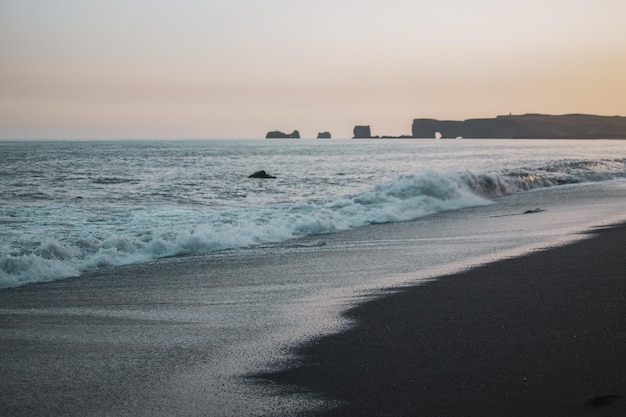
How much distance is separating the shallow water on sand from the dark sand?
1.09 ft

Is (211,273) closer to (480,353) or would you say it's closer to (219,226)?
(219,226)

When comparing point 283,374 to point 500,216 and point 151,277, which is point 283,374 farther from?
point 500,216

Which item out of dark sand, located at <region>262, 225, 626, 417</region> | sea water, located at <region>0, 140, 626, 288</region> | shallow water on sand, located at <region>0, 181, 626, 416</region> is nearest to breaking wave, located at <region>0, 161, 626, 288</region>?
sea water, located at <region>0, 140, 626, 288</region>

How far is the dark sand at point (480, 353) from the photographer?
12.2ft

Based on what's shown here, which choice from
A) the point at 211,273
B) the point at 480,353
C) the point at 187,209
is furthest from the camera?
the point at 187,209

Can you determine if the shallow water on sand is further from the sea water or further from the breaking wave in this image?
the sea water

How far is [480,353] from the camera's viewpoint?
459 cm

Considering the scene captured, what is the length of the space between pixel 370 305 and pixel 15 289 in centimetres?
446

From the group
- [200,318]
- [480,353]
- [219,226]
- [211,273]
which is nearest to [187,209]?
[219,226]

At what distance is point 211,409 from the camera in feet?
12.3

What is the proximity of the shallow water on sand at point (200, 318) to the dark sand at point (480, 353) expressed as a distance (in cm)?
33

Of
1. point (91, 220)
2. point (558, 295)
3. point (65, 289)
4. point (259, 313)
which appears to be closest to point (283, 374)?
point (259, 313)

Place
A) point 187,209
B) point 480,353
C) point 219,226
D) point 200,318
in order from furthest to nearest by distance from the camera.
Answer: point 187,209
point 219,226
point 200,318
point 480,353

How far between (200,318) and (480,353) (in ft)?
8.92
